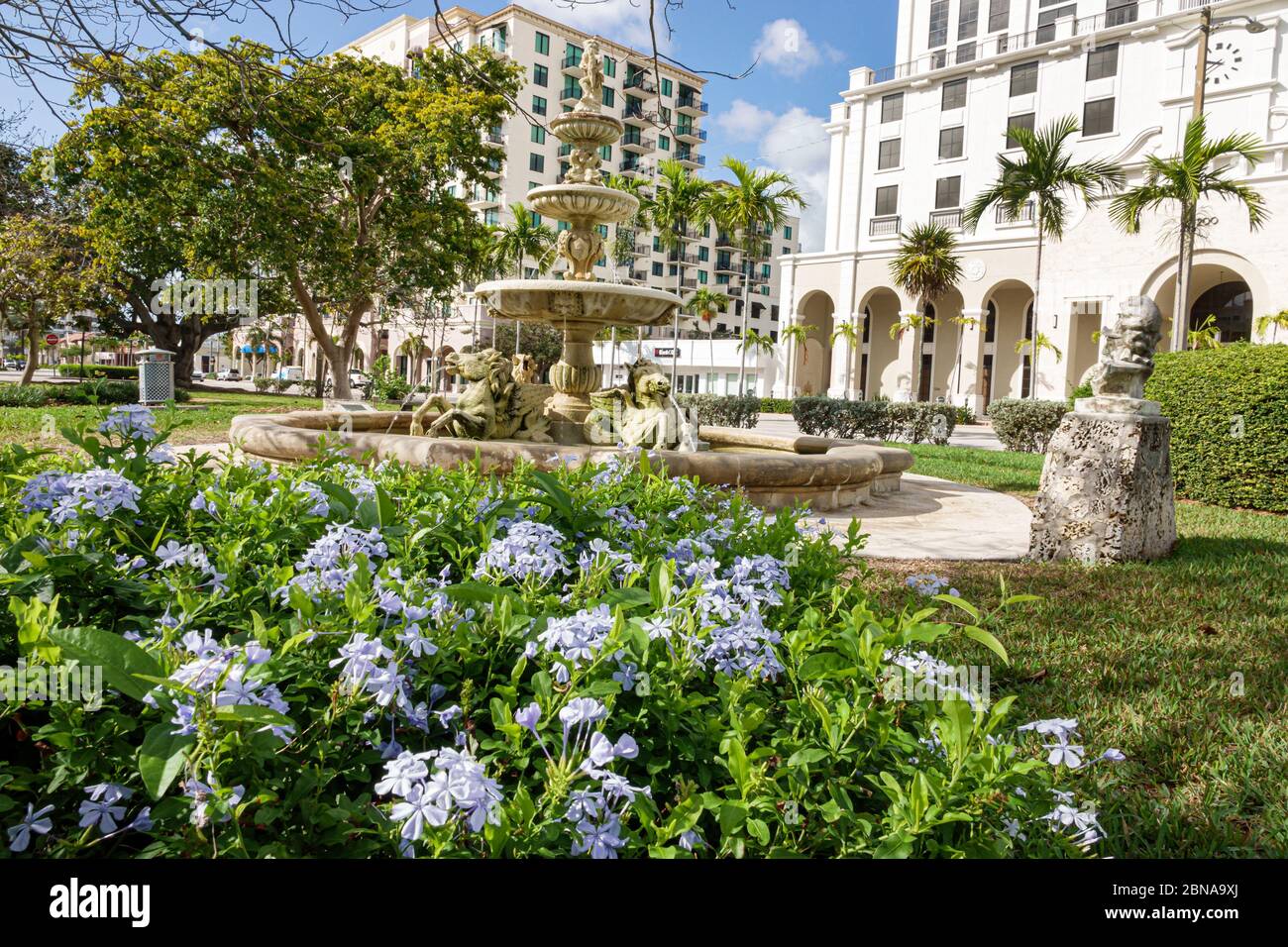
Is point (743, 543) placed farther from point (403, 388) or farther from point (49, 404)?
point (403, 388)

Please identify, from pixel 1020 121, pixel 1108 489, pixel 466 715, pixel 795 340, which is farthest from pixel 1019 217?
pixel 466 715

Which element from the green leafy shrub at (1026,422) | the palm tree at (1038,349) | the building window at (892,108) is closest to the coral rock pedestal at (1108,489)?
the green leafy shrub at (1026,422)

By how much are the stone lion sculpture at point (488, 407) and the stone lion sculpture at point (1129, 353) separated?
16.3 feet

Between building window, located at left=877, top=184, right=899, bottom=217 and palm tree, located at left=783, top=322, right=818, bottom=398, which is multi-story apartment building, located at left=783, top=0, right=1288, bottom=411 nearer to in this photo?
building window, located at left=877, top=184, right=899, bottom=217

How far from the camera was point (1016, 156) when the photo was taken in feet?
117

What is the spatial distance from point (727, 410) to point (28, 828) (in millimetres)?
23325

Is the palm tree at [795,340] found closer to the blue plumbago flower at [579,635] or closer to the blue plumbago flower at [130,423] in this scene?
the blue plumbago flower at [130,423]

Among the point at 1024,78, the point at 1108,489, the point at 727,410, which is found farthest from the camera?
the point at 1024,78

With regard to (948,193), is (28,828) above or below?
below

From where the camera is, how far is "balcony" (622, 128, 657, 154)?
191 ft

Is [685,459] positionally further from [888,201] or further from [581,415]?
[888,201]

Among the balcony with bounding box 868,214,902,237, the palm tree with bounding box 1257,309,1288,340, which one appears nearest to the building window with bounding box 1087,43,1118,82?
the balcony with bounding box 868,214,902,237

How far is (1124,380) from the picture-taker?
6.16 meters

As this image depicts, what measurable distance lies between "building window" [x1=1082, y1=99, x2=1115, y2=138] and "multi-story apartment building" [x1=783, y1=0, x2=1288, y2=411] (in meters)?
0.07
